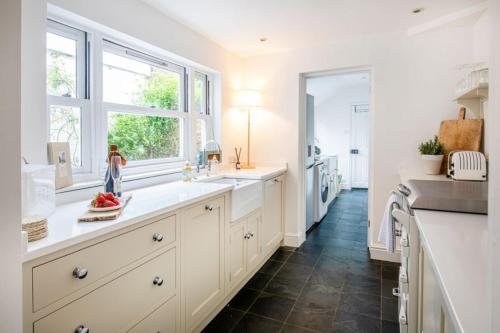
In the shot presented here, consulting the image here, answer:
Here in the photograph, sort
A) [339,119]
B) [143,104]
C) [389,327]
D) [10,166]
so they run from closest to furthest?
[10,166] → [389,327] → [143,104] → [339,119]

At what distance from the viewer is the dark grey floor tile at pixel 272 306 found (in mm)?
2070

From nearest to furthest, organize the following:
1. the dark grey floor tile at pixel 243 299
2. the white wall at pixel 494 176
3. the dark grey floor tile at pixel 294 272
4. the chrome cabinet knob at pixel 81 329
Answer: the white wall at pixel 494 176, the chrome cabinet knob at pixel 81 329, the dark grey floor tile at pixel 243 299, the dark grey floor tile at pixel 294 272

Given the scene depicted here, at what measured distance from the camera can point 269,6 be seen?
2.27 meters

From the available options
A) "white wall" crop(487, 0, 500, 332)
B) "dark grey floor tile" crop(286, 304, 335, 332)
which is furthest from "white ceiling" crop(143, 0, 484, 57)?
"dark grey floor tile" crop(286, 304, 335, 332)

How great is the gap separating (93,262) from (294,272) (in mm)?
1971

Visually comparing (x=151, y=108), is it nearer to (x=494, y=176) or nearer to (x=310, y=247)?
(x=310, y=247)

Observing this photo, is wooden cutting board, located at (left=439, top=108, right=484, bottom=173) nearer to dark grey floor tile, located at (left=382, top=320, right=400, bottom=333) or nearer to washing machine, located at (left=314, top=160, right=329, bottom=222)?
dark grey floor tile, located at (left=382, top=320, right=400, bottom=333)

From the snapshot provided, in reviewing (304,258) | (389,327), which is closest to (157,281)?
(389,327)

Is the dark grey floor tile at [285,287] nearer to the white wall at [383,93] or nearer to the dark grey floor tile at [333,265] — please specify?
the dark grey floor tile at [333,265]

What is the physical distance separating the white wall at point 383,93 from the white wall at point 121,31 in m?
0.59

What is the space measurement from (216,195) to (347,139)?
593 centimetres

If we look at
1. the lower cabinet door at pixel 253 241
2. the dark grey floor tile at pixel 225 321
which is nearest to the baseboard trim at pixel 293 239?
the lower cabinet door at pixel 253 241

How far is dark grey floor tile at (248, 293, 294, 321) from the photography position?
2.07 metres

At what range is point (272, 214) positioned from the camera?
305cm
